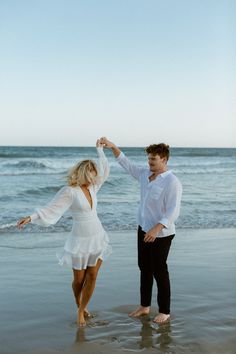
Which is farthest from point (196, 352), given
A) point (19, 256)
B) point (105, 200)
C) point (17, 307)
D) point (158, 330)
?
point (105, 200)

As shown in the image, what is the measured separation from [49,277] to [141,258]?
1.72 metres

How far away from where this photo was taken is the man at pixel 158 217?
178 inches

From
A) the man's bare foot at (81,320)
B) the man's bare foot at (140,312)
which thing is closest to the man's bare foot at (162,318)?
the man's bare foot at (140,312)

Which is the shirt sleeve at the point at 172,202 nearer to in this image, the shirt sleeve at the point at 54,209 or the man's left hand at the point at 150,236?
the man's left hand at the point at 150,236

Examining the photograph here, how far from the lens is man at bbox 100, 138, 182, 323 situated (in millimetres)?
4516

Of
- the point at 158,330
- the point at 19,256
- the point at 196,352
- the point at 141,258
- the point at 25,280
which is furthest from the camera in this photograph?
the point at 19,256

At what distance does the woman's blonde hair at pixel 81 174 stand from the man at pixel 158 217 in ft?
1.55

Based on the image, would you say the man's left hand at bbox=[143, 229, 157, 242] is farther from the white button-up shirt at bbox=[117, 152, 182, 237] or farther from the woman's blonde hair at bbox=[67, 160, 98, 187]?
the woman's blonde hair at bbox=[67, 160, 98, 187]

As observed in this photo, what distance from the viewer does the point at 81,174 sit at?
4453 mm

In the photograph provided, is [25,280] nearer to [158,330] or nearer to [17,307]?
[17,307]

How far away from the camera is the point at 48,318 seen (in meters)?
4.72

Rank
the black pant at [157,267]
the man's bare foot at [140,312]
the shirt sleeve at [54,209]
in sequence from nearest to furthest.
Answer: the shirt sleeve at [54,209] → the black pant at [157,267] → the man's bare foot at [140,312]

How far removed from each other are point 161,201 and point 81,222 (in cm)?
75

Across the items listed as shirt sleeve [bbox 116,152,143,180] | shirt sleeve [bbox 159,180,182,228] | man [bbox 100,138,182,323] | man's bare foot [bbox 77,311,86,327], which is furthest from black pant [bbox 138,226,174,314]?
man's bare foot [bbox 77,311,86,327]
